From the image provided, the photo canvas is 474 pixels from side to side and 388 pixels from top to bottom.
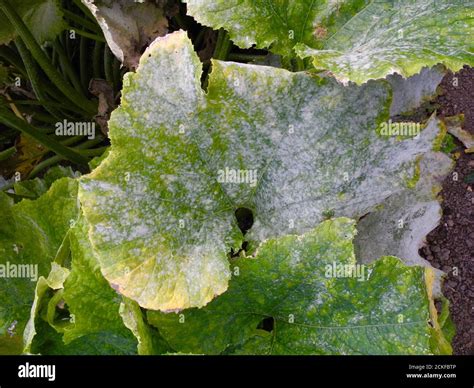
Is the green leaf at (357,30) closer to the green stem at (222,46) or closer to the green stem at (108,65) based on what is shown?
the green stem at (222,46)

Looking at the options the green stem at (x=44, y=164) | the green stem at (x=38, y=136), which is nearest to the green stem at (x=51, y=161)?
the green stem at (x=44, y=164)

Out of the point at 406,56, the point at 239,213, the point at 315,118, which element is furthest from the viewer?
the point at 239,213

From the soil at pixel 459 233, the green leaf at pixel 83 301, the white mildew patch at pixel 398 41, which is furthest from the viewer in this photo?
the soil at pixel 459 233

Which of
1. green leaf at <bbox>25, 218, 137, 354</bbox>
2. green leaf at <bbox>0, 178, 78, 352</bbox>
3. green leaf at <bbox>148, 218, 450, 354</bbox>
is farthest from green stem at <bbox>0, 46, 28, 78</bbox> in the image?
green leaf at <bbox>148, 218, 450, 354</bbox>

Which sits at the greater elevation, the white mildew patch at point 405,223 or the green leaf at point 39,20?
the green leaf at point 39,20

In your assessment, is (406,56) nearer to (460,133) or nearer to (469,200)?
(460,133)
